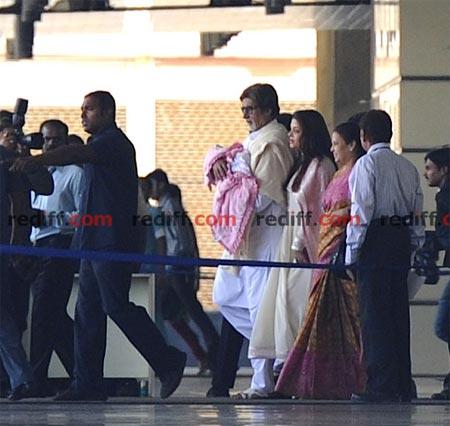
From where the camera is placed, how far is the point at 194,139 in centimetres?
1550

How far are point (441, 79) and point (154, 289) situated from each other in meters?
2.25

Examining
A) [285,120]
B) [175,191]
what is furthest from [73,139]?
[285,120]

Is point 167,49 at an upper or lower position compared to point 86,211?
upper

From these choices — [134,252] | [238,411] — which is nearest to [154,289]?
[134,252]

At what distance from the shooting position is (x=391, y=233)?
43.8 ft

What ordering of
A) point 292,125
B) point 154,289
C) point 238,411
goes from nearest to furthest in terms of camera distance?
point 238,411
point 292,125
point 154,289

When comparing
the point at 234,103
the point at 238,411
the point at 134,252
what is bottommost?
the point at 238,411

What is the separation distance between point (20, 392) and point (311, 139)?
7.35 ft

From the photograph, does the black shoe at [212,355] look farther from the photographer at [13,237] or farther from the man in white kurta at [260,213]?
the photographer at [13,237]

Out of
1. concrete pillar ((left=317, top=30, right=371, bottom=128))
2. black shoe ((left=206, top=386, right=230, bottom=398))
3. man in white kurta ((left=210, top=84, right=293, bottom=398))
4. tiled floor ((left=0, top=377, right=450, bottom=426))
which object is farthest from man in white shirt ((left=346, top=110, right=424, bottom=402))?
concrete pillar ((left=317, top=30, right=371, bottom=128))

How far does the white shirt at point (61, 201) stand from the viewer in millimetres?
14445

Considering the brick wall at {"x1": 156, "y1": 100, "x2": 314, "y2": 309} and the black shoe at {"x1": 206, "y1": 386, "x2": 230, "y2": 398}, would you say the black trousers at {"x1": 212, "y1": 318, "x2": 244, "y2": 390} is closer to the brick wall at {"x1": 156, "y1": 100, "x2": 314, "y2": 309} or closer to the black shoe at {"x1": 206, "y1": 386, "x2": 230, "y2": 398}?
the black shoe at {"x1": 206, "y1": 386, "x2": 230, "y2": 398}

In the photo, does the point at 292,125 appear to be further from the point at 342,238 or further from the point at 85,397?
the point at 85,397

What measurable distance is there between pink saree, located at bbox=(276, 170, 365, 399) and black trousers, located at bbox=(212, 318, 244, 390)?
0.58 metres
